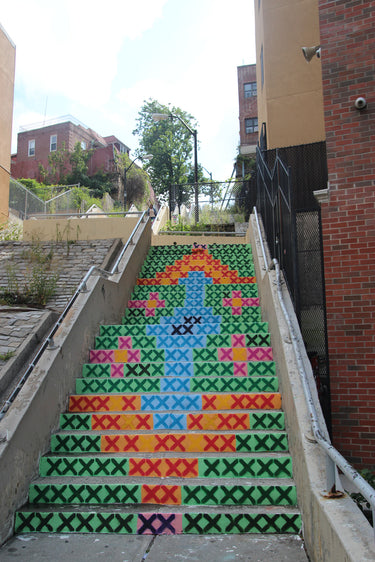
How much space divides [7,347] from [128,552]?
9.69ft

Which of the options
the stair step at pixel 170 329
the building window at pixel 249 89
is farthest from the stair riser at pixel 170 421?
the building window at pixel 249 89

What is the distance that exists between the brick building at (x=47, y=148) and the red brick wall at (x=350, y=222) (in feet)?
115

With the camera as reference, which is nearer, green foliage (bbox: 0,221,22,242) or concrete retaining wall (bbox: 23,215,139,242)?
concrete retaining wall (bbox: 23,215,139,242)

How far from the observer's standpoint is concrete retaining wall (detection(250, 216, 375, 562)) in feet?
7.02

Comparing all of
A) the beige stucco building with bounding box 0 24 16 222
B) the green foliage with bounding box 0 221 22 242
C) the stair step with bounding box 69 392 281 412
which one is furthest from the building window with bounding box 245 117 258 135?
the stair step with bounding box 69 392 281 412

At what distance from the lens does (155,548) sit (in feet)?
9.89

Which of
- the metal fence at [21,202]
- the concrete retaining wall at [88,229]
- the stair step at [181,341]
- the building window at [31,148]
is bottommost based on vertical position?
the stair step at [181,341]

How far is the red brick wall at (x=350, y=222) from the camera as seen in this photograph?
4715 mm

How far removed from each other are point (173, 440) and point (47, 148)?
3987cm

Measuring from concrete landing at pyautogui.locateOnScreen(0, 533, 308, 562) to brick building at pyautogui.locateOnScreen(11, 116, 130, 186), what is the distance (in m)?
37.7

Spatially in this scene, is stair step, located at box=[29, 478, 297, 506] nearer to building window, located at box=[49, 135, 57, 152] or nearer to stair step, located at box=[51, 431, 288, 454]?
stair step, located at box=[51, 431, 288, 454]

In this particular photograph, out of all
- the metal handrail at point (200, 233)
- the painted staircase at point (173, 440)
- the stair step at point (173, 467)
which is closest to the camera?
the painted staircase at point (173, 440)

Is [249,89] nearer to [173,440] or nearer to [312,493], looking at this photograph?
[173,440]

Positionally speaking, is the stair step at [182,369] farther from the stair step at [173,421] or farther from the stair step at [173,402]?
the stair step at [173,421]
